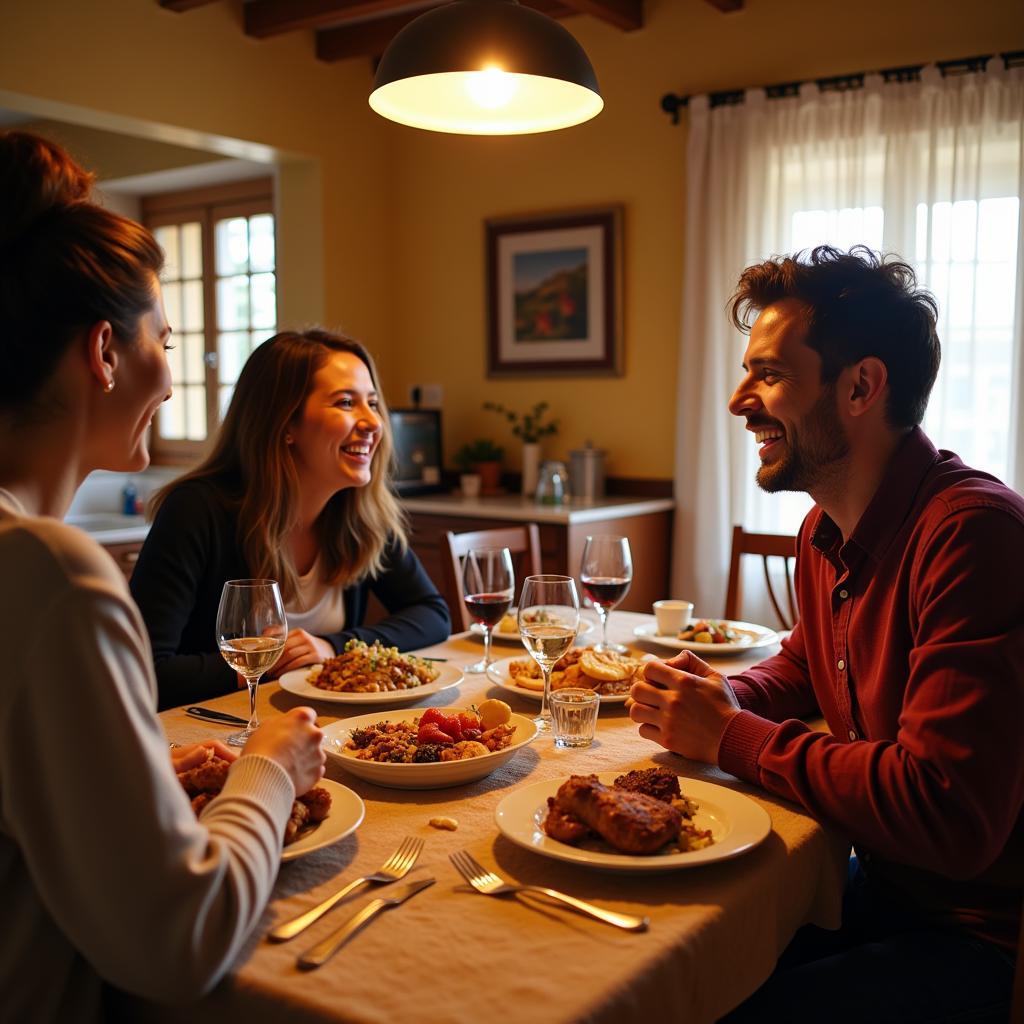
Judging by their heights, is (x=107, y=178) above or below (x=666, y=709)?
above

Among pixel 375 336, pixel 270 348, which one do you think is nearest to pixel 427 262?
pixel 375 336

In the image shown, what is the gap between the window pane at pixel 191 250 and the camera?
18.0 ft

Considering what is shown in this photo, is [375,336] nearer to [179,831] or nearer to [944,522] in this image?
[944,522]

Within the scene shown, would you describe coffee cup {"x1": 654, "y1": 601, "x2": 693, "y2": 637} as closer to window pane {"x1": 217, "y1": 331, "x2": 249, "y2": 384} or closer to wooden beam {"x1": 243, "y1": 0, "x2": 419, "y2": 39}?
wooden beam {"x1": 243, "y1": 0, "x2": 419, "y2": 39}

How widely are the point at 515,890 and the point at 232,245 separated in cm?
487

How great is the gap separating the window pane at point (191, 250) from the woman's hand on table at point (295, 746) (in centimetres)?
483

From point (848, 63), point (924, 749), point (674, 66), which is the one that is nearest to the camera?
point (924, 749)

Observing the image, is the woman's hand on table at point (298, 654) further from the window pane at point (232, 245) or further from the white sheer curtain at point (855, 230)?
the window pane at point (232, 245)

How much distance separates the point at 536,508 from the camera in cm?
416

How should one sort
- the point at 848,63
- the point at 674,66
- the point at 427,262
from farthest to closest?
the point at 427,262 < the point at 674,66 < the point at 848,63

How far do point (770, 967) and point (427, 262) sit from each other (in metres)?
4.45

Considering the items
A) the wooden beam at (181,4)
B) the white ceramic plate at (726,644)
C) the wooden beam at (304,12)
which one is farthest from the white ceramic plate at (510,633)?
the wooden beam at (181,4)

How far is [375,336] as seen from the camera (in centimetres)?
516

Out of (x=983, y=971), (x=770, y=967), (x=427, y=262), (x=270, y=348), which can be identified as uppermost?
(x=427, y=262)
